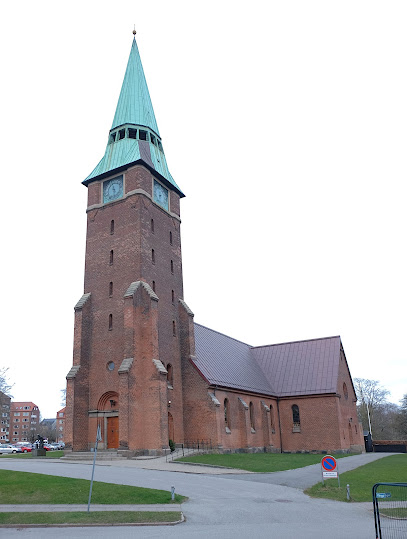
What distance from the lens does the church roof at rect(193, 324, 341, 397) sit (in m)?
41.6

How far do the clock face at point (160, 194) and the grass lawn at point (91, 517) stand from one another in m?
28.9

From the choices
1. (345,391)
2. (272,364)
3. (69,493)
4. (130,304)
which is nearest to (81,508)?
(69,493)

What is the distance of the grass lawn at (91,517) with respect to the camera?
1236cm

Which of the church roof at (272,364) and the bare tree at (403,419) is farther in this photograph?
the bare tree at (403,419)

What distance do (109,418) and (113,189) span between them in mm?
17593

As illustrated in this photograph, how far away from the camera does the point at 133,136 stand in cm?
4162

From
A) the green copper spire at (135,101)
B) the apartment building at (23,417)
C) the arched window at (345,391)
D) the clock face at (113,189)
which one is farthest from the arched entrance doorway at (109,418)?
the apartment building at (23,417)

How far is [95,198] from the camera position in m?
39.7

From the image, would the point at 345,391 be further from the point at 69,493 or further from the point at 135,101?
the point at 69,493

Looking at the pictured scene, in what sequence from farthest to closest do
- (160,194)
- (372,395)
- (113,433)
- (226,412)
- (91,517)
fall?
1. (372,395)
2. (160,194)
3. (226,412)
4. (113,433)
5. (91,517)

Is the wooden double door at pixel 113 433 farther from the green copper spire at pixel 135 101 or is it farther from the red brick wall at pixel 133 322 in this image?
the green copper spire at pixel 135 101

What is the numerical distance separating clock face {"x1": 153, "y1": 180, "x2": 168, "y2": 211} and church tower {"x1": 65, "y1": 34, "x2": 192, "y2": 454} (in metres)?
0.09

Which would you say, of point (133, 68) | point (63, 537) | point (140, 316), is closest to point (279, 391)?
point (140, 316)

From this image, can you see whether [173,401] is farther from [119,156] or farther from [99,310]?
[119,156]
